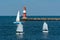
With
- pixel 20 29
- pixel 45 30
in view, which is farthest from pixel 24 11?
pixel 20 29

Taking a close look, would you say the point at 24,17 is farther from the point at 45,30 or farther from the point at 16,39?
the point at 16,39

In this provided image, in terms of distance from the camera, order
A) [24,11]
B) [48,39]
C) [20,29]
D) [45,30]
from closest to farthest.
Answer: [48,39]
[20,29]
[45,30]
[24,11]

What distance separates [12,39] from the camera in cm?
6288

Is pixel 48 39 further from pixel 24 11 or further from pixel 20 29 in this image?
pixel 24 11

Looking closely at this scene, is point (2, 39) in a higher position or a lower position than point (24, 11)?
lower

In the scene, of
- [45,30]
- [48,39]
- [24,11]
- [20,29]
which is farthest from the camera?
[24,11]

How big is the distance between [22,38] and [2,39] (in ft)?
13.1

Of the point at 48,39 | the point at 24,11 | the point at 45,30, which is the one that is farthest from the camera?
the point at 24,11

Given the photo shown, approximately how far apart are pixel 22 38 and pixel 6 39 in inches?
126

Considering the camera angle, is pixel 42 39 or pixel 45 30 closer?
pixel 42 39

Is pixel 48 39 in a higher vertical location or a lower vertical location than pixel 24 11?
lower

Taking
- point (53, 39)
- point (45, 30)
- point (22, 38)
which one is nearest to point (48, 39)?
point (53, 39)

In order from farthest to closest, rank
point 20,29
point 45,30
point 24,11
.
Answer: point 24,11 → point 45,30 → point 20,29

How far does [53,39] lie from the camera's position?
6350 centimetres
